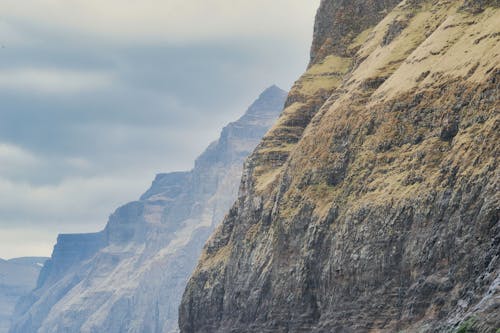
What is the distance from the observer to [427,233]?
6053 inches

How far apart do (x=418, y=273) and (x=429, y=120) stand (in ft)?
96.6

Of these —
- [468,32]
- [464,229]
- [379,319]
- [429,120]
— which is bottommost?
[379,319]

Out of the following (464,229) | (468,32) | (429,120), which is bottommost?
(464,229)

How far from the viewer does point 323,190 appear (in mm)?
194125

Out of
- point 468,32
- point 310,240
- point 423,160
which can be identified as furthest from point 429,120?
point 310,240

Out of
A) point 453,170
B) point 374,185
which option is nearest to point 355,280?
point 374,185

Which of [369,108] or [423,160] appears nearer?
[423,160]

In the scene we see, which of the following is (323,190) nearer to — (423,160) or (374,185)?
(374,185)

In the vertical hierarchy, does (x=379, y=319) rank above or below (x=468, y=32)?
below

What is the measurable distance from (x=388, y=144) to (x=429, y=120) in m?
10.5

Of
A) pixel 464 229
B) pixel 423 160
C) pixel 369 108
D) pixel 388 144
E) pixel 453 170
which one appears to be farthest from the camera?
pixel 369 108

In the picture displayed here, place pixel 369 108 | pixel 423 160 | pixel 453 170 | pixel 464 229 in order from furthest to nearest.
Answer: pixel 369 108 < pixel 423 160 < pixel 453 170 < pixel 464 229

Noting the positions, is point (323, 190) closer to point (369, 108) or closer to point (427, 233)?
point (369, 108)

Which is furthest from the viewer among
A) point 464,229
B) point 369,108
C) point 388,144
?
point 369,108
